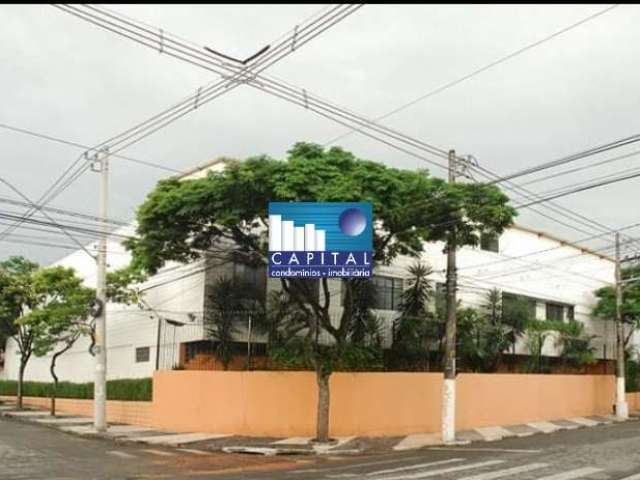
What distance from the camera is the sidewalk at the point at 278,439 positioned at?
19.4 metres

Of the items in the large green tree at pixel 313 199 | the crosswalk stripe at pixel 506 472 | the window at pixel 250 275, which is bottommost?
the crosswalk stripe at pixel 506 472

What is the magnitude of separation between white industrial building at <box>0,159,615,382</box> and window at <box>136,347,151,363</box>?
0.04m

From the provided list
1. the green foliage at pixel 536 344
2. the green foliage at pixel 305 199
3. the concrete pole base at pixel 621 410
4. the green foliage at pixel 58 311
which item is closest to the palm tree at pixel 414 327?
the green foliage at pixel 305 199

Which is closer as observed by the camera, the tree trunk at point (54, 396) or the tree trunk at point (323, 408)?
the tree trunk at point (323, 408)

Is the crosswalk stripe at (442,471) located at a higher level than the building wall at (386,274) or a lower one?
lower

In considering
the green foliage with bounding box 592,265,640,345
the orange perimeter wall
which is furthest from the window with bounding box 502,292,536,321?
the orange perimeter wall

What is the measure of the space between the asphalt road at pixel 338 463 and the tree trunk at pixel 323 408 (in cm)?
245

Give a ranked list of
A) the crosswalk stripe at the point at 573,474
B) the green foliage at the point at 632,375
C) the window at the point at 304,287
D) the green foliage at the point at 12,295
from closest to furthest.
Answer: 1. the crosswalk stripe at the point at 573,474
2. the window at the point at 304,287
3. the green foliage at the point at 12,295
4. the green foliage at the point at 632,375

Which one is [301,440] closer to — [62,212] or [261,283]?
[261,283]

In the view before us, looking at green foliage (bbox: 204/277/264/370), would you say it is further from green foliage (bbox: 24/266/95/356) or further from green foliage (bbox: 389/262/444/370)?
green foliage (bbox: 24/266/95/356)

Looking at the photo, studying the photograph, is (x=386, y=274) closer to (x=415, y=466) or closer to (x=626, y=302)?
(x=626, y=302)

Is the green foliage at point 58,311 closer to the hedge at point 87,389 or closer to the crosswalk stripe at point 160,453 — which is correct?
the hedge at point 87,389

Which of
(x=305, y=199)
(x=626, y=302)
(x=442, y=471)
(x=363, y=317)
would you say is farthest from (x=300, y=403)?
(x=626, y=302)

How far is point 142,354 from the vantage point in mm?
29875
